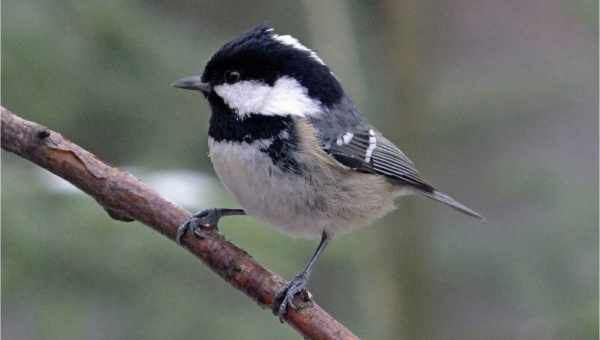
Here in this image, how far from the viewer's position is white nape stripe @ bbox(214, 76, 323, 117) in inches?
94.2

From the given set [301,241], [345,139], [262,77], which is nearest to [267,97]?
[262,77]

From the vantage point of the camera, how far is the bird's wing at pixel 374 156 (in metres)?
2.59

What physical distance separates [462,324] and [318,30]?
4.76 feet

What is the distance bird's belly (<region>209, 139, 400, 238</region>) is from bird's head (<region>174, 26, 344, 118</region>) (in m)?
0.14

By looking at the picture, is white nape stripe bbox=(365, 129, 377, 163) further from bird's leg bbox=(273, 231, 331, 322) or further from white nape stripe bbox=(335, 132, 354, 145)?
bird's leg bbox=(273, 231, 331, 322)

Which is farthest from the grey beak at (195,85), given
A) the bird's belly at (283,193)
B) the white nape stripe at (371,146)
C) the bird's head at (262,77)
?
the white nape stripe at (371,146)

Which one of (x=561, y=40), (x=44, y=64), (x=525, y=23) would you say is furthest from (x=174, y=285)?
(x=525, y=23)

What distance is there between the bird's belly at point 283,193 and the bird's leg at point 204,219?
0.10 metres

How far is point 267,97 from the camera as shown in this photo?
2.41 metres

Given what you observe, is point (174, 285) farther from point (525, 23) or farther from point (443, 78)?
point (525, 23)

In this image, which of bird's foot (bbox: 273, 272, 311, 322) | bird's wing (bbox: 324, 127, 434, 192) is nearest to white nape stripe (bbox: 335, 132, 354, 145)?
bird's wing (bbox: 324, 127, 434, 192)

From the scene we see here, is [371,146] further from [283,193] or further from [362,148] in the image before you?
[283,193]

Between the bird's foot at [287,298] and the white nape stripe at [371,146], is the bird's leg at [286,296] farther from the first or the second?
the white nape stripe at [371,146]

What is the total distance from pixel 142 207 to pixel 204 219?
0.76ft
